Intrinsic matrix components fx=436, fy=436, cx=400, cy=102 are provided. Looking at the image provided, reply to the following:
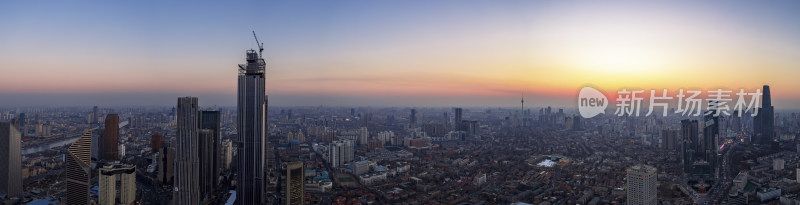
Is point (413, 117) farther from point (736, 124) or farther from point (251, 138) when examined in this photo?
point (251, 138)

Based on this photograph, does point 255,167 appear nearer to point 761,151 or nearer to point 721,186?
point 721,186

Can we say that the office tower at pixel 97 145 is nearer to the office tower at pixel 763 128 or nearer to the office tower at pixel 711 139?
the office tower at pixel 711 139

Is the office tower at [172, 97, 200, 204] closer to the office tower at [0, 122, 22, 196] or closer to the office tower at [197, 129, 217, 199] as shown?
the office tower at [197, 129, 217, 199]

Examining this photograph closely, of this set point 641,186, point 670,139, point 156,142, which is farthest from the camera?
point 670,139

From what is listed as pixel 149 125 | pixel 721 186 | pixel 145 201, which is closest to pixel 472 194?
pixel 721 186

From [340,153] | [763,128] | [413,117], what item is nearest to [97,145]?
[340,153]

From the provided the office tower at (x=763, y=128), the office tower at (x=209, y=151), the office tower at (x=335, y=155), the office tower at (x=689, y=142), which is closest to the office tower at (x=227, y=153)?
the office tower at (x=209, y=151)
